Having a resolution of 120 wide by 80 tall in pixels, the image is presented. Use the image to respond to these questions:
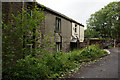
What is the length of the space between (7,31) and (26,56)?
43.7 inches

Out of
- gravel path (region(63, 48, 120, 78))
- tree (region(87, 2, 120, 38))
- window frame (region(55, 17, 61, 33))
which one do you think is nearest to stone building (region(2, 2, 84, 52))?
window frame (region(55, 17, 61, 33))

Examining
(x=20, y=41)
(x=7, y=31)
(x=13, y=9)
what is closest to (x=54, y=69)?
(x=20, y=41)

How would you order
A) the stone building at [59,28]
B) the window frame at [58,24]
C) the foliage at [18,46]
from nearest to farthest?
the foliage at [18,46]
the stone building at [59,28]
the window frame at [58,24]

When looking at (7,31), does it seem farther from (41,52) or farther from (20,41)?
(41,52)

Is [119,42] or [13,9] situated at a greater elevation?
[13,9]

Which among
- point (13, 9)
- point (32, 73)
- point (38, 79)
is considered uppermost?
point (13, 9)

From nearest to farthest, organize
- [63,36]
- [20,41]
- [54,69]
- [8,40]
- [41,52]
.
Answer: [8,40]
[20,41]
[41,52]
[54,69]
[63,36]

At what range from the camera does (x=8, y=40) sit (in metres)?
3.22

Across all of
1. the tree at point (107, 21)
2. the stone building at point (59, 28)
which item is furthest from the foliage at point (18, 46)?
the tree at point (107, 21)

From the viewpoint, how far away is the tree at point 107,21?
73.0ft

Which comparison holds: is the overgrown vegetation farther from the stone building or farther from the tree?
the tree

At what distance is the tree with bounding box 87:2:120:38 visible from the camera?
22266 mm

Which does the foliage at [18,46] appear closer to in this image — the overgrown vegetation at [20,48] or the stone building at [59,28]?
the overgrown vegetation at [20,48]

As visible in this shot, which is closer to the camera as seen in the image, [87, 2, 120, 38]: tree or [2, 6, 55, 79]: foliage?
[2, 6, 55, 79]: foliage
